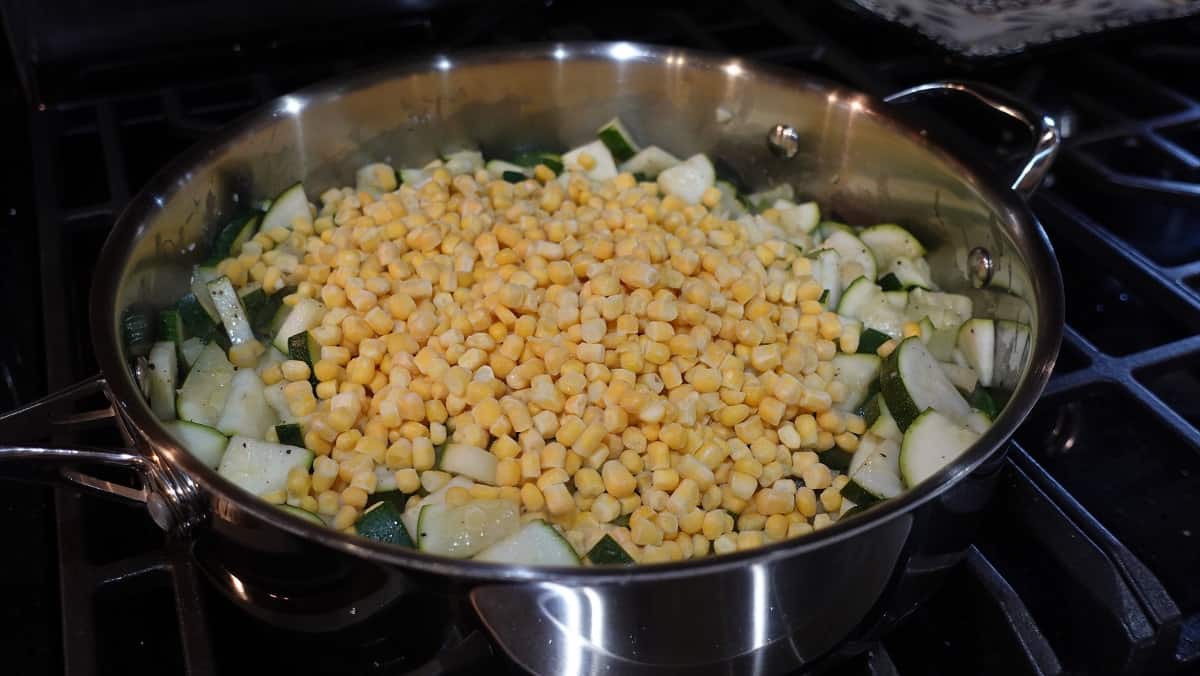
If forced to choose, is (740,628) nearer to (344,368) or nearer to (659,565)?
(659,565)

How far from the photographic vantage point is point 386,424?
1.31 metres

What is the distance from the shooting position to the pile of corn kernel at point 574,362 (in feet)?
4.08

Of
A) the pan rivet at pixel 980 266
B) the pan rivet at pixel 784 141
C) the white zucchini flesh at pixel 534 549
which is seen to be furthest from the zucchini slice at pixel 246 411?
the pan rivet at pixel 980 266

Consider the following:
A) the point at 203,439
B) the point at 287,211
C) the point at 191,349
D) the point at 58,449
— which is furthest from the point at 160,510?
the point at 287,211

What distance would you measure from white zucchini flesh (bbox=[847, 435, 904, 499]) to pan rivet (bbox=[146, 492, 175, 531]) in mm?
753

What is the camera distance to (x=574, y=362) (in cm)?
136

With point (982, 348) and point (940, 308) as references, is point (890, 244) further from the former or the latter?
point (982, 348)

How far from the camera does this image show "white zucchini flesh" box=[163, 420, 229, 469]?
4.11 ft

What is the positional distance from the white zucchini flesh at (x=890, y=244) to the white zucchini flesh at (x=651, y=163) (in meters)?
0.35

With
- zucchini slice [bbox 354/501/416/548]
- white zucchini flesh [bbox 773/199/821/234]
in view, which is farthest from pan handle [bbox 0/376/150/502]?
white zucchini flesh [bbox 773/199/821/234]

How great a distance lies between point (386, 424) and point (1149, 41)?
1.66 metres

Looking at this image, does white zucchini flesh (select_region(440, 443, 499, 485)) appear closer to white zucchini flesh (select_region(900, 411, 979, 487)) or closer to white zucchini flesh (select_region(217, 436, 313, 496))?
white zucchini flesh (select_region(217, 436, 313, 496))

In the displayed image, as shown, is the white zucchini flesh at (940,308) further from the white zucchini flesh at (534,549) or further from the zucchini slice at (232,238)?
the zucchini slice at (232,238)

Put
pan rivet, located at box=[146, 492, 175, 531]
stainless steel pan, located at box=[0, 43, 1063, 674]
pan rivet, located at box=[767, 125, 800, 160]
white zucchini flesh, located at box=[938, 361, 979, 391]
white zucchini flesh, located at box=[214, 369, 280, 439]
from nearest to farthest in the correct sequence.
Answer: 1. stainless steel pan, located at box=[0, 43, 1063, 674]
2. pan rivet, located at box=[146, 492, 175, 531]
3. white zucchini flesh, located at box=[214, 369, 280, 439]
4. white zucchini flesh, located at box=[938, 361, 979, 391]
5. pan rivet, located at box=[767, 125, 800, 160]
